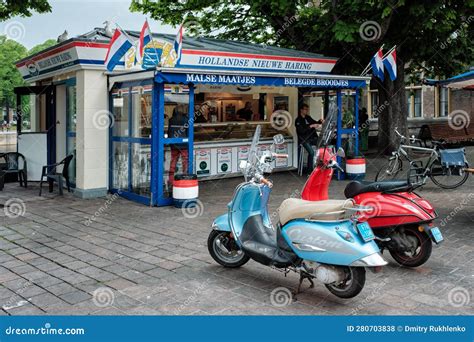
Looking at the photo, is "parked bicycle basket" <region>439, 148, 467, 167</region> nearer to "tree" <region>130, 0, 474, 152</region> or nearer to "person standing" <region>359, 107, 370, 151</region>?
"tree" <region>130, 0, 474, 152</region>

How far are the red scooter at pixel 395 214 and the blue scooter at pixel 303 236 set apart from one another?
731mm

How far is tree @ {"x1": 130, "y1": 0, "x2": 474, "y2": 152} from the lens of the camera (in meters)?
14.0

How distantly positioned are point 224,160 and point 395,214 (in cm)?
796

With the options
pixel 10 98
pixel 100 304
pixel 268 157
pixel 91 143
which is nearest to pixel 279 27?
pixel 91 143

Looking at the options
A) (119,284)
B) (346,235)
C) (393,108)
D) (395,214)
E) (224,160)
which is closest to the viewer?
(346,235)

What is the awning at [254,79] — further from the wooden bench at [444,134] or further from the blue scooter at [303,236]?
the wooden bench at [444,134]

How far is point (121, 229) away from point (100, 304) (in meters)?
3.21

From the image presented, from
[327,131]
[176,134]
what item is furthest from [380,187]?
[176,134]

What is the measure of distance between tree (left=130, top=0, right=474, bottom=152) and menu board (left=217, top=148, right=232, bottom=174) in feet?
14.2

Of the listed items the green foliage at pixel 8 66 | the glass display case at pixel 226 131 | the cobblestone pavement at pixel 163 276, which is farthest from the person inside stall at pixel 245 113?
the green foliage at pixel 8 66

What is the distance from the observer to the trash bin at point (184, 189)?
9359 mm

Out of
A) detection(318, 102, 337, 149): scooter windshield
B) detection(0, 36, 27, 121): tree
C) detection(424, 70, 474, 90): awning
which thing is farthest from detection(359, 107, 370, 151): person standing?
detection(0, 36, 27, 121): tree

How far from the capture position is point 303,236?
468 centimetres

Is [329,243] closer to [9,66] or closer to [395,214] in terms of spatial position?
[395,214]
